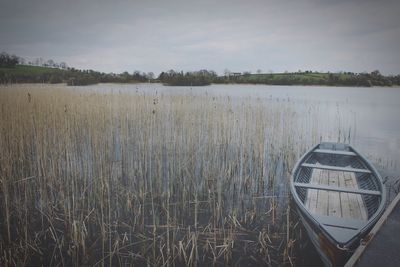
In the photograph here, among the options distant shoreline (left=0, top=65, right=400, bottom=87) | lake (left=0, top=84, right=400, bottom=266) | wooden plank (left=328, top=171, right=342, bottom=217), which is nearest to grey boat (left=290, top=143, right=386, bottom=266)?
wooden plank (left=328, top=171, right=342, bottom=217)

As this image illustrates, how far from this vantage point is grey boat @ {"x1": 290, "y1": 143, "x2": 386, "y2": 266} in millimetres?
2508

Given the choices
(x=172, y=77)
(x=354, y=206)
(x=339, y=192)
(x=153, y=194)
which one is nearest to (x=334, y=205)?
(x=354, y=206)

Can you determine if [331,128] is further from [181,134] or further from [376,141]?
[181,134]

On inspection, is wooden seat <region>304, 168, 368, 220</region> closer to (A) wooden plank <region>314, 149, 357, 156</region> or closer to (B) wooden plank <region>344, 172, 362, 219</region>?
(B) wooden plank <region>344, 172, 362, 219</region>

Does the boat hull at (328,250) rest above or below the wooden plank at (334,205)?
above

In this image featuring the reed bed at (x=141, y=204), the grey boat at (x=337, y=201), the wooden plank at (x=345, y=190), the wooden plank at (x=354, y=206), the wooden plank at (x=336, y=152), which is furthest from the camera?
Result: the wooden plank at (x=336, y=152)

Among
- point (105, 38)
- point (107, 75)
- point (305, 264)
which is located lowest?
point (305, 264)

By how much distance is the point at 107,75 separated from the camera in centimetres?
3055

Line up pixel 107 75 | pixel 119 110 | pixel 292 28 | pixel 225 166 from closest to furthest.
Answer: pixel 225 166
pixel 119 110
pixel 292 28
pixel 107 75

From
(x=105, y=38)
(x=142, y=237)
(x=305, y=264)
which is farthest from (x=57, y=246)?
(x=105, y=38)

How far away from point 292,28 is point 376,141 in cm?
1694

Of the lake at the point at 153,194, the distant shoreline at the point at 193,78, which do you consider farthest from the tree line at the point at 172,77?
the lake at the point at 153,194

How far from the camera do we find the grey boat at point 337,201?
2.51m

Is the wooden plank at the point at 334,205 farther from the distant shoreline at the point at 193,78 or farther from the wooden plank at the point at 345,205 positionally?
the distant shoreline at the point at 193,78
